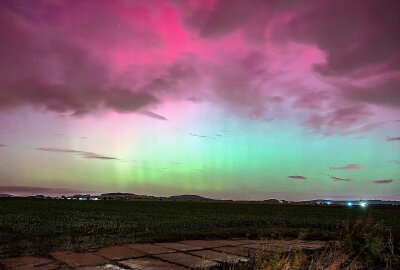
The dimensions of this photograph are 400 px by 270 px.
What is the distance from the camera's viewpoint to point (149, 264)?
6.21m

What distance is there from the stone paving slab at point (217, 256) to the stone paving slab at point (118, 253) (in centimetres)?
120

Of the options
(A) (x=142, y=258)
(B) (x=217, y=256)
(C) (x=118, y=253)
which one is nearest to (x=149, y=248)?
(C) (x=118, y=253)

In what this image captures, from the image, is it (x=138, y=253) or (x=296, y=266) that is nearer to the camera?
(x=296, y=266)

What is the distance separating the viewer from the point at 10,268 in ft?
18.2

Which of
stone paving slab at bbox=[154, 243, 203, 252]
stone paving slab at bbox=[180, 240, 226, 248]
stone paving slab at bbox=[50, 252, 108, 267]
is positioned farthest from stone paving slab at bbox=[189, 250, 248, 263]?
stone paving slab at bbox=[50, 252, 108, 267]

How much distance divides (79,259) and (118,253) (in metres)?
0.91

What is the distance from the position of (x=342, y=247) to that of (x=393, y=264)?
99 cm

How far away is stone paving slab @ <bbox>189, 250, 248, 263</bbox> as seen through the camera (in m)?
6.71

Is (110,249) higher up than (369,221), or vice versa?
(369,221)

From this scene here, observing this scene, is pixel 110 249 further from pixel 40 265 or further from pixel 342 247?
pixel 342 247

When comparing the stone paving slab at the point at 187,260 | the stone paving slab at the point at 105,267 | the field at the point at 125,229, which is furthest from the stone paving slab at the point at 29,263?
the stone paving slab at the point at 187,260

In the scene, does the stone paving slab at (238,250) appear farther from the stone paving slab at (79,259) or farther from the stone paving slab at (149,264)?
the stone paving slab at (79,259)

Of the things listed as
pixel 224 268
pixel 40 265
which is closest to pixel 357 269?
pixel 224 268

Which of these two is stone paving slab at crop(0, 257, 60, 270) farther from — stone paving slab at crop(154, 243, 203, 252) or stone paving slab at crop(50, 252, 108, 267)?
stone paving slab at crop(154, 243, 203, 252)
